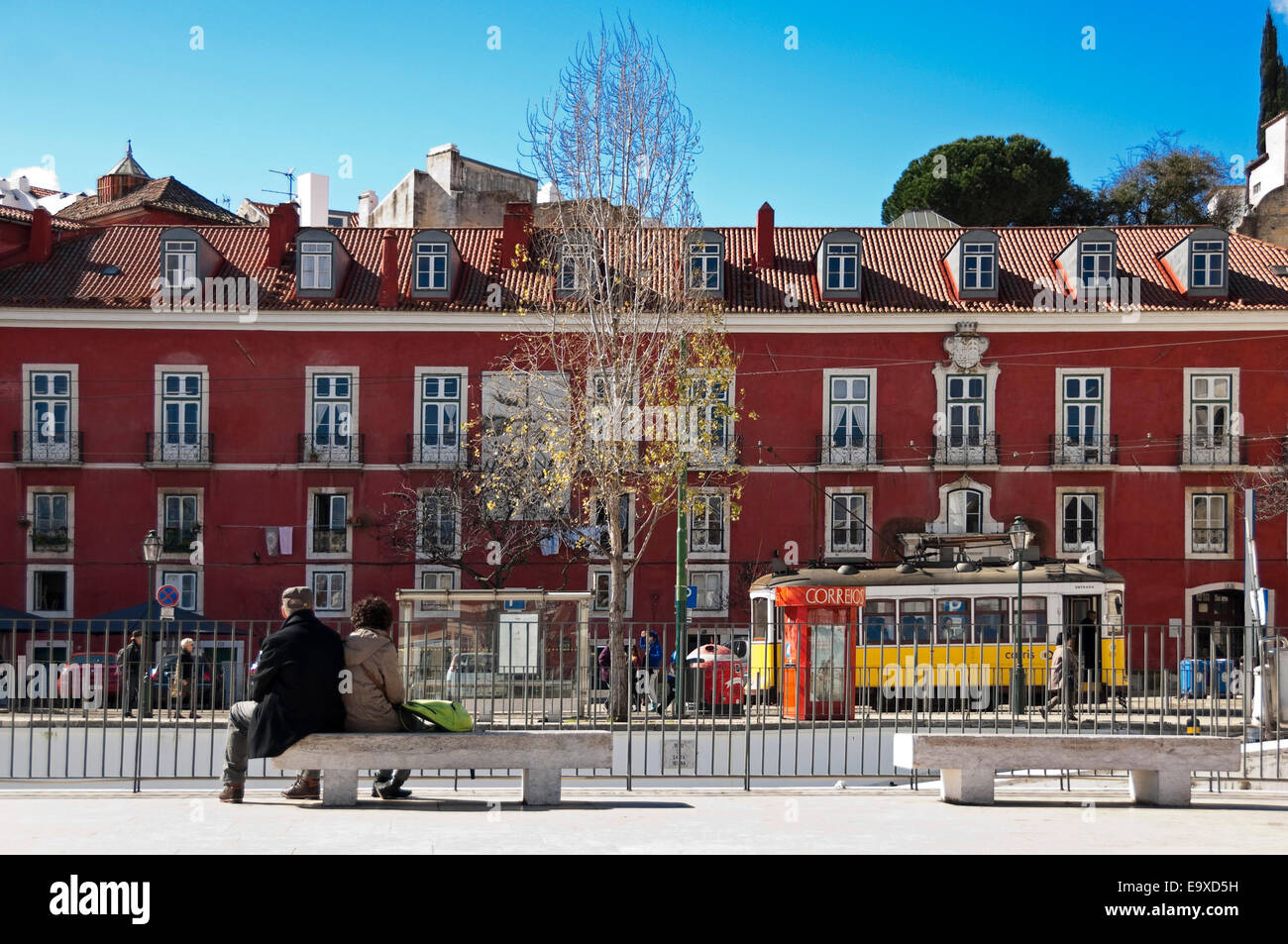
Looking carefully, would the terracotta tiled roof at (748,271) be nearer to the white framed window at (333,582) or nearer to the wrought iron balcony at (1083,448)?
the wrought iron balcony at (1083,448)

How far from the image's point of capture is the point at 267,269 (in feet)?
132

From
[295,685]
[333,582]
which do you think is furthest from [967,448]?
[295,685]

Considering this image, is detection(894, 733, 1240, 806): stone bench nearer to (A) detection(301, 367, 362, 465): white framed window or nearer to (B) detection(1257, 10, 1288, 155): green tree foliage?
(A) detection(301, 367, 362, 465): white framed window

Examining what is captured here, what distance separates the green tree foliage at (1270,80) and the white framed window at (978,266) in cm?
3699

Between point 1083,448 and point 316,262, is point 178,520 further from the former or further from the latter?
point 1083,448

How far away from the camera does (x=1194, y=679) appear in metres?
14.2

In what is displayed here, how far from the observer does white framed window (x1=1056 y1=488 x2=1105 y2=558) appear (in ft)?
124

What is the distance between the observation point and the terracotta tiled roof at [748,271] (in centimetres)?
3856

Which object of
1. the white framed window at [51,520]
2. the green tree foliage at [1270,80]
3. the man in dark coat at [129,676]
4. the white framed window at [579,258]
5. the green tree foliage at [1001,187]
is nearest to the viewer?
the man in dark coat at [129,676]

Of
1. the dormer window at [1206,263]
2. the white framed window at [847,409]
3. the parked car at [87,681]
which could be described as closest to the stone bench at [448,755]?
the parked car at [87,681]

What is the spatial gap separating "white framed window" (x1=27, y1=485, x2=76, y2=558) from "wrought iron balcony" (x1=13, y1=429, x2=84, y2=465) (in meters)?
0.74

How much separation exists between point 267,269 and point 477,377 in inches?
272

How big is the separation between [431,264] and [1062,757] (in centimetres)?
3025
